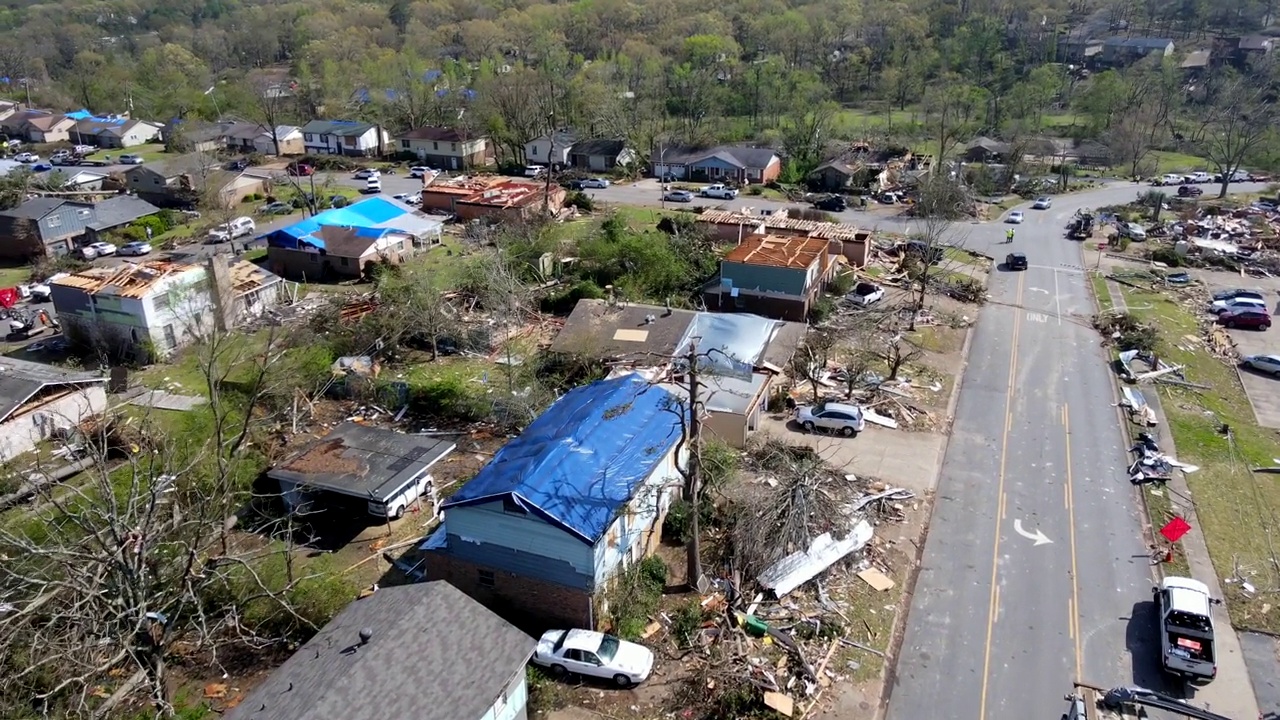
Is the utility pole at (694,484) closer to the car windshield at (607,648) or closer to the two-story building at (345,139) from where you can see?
the car windshield at (607,648)

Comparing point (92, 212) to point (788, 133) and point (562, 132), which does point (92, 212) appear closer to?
point (562, 132)

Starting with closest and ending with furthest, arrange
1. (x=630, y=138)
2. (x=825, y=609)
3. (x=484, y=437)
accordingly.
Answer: (x=825, y=609)
(x=484, y=437)
(x=630, y=138)

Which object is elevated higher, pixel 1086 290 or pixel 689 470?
pixel 689 470

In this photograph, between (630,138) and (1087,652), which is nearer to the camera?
(1087,652)

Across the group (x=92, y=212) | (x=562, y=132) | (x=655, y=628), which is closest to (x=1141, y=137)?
(x=562, y=132)

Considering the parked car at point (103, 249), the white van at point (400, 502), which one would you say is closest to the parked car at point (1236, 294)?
the white van at point (400, 502)

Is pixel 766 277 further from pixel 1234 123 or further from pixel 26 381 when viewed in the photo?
pixel 1234 123

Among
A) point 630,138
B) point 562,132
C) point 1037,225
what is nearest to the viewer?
point 1037,225
